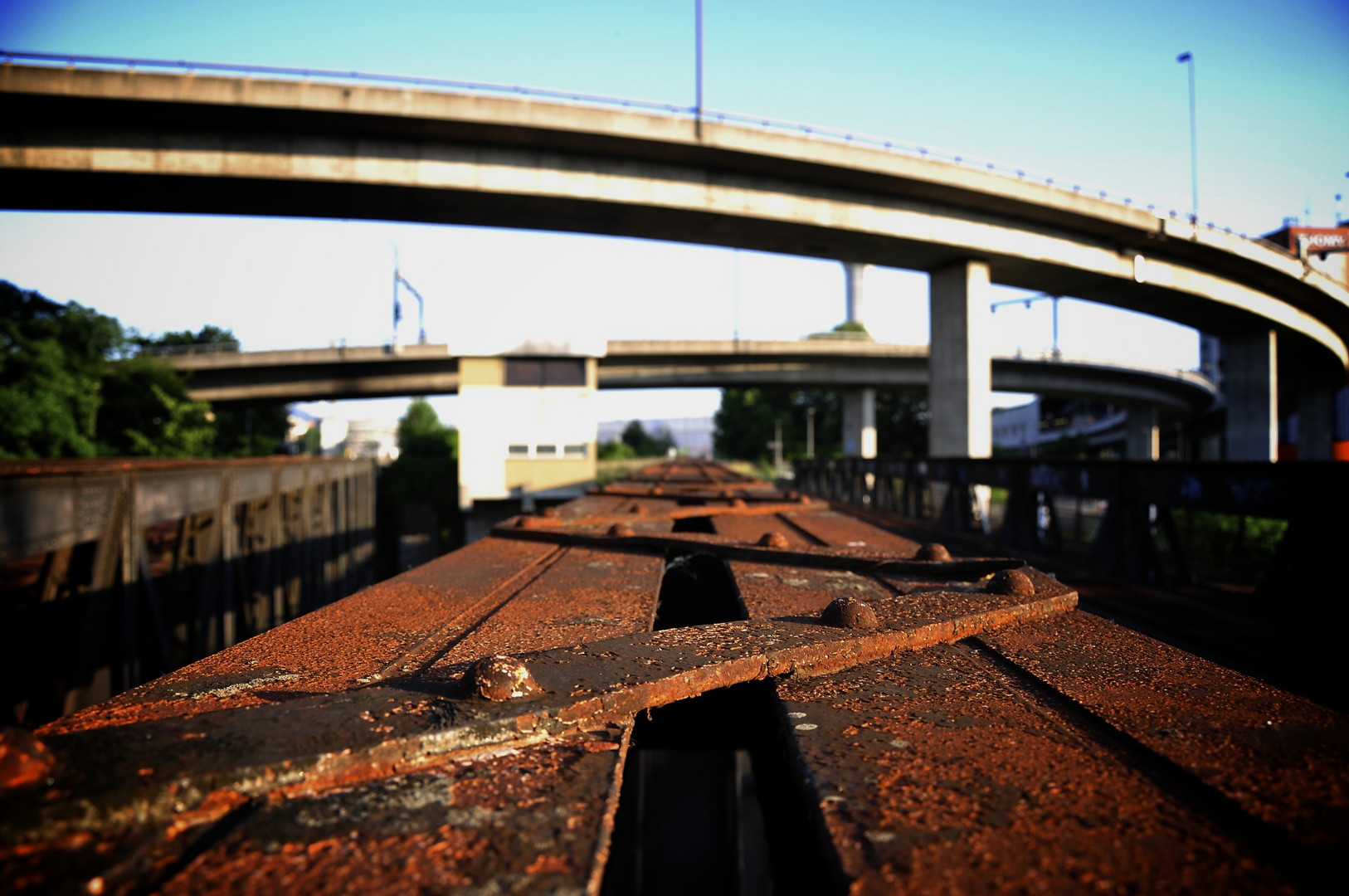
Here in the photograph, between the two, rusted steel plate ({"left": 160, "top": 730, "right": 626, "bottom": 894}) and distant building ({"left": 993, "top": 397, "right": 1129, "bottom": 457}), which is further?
distant building ({"left": 993, "top": 397, "right": 1129, "bottom": 457})

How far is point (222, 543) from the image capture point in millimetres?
8656

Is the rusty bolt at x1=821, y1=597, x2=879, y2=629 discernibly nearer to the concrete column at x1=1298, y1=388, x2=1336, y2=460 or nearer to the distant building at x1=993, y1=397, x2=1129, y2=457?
the concrete column at x1=1298, y1=388, x2=1336, y2=460

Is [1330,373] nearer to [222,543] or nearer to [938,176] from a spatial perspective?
[938,176]

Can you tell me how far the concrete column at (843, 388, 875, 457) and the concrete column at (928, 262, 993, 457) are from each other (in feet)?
77.0

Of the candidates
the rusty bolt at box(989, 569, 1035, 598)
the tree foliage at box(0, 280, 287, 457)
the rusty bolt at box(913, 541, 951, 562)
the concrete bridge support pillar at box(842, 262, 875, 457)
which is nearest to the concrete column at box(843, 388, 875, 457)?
the concrete bridge support pillar at box(842, 262, 875, 457)

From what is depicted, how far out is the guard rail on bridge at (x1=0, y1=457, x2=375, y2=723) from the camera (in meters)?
4.98

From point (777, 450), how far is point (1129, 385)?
92.7 feet

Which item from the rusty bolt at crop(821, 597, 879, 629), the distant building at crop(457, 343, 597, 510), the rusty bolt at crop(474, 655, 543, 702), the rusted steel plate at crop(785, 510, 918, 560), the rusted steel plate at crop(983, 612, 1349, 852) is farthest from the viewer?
the distant building at crop(457, 343, 597, 510)

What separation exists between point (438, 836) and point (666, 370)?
39.9 meters

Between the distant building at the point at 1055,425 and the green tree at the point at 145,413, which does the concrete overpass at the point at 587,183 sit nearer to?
the green tree at the point at 145,413

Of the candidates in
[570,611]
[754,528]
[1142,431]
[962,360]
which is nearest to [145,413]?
[962,360]

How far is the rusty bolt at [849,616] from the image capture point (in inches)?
63.4

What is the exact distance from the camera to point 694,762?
1867 millimetres

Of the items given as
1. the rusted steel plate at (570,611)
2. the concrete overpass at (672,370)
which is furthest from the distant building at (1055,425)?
the rusted steel plate at (570,611)
